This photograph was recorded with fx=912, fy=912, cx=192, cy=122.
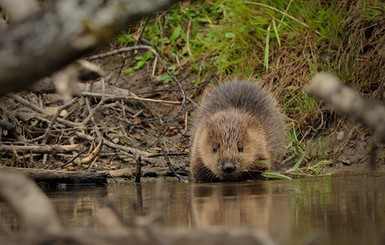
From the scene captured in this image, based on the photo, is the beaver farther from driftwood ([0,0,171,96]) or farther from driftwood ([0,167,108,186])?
driftwood ([0,0,171,96])

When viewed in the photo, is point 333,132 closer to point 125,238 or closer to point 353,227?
point 353,227

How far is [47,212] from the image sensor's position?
9.36 feet

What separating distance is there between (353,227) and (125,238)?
52.7 inches

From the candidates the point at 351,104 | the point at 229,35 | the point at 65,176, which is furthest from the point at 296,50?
the point at 351,104

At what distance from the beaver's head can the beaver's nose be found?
0.15 feet

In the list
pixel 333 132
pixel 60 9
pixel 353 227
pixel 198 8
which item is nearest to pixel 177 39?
pixel 198 8

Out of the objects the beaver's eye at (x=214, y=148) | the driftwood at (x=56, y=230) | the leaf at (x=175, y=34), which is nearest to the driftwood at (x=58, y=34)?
the driftwood at (x=56, y=230)

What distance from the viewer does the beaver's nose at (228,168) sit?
7.80 m

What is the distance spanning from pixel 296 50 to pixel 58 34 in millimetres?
6279

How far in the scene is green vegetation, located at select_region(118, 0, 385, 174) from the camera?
339 inches

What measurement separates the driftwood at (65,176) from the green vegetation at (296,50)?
1713 mm

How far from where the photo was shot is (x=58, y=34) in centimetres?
300

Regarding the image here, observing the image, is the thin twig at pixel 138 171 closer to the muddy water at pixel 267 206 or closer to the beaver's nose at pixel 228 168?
the muddy water at pixel 267 206

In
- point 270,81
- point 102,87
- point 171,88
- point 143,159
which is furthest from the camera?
point 171,88
